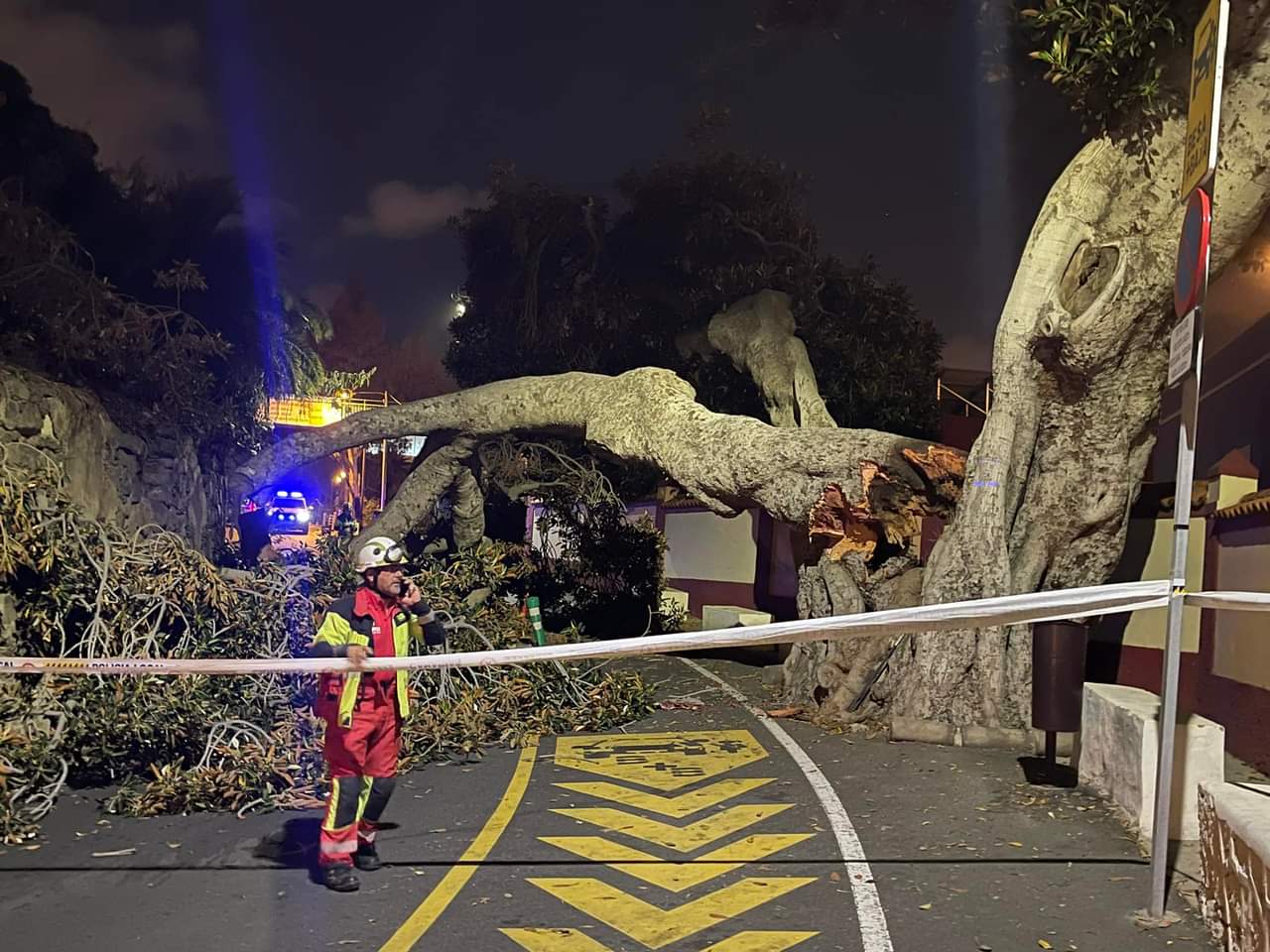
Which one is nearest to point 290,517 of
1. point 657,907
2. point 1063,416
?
point 1063,416

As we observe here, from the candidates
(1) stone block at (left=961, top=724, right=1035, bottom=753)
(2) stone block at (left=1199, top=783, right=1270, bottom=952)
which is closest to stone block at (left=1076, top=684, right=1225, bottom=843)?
(2) stone block at (left=1199, top=783, right=1270, bottom=952)

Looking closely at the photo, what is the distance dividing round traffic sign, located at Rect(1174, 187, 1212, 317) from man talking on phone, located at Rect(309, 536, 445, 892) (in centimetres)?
413

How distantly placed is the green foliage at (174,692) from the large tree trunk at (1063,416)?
3.49 metres

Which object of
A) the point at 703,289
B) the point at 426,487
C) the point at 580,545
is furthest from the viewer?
the point at 703,289

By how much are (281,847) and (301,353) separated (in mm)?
A: 12039

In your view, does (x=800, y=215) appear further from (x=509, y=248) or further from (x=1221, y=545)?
(x=1221, y=545)

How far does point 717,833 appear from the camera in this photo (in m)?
6.60

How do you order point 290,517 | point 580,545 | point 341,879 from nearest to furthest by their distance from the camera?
point 341,879, point 580,545, point 290,517

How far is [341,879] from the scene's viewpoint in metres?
5.43

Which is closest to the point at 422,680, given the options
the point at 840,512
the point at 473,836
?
the point at 473,836

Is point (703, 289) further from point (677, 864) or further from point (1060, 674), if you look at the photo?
point (677, 864)

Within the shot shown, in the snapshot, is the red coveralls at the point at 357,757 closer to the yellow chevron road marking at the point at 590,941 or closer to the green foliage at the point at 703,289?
the yellow chevron road marking at the point at 590,941

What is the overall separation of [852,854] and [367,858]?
278cm

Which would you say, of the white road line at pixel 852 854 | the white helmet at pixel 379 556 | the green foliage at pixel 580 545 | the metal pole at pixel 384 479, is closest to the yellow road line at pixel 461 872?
the white helmet at pixel 379 556
